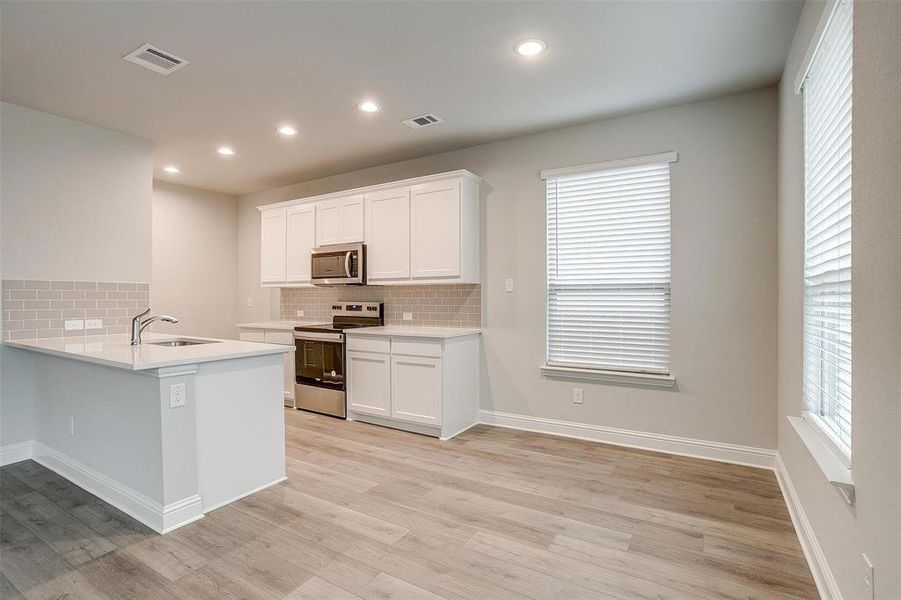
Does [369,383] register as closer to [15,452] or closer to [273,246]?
[273,246]

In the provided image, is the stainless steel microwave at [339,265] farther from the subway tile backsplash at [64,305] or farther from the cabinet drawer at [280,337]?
the subway tile backsplash at [64,305]

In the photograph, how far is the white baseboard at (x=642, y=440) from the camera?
321 centimetres

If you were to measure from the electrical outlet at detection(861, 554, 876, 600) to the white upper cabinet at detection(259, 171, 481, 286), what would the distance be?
10.3 ft

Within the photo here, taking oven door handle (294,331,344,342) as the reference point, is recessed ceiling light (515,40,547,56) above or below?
above

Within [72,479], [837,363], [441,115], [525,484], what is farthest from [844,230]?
[72,479]

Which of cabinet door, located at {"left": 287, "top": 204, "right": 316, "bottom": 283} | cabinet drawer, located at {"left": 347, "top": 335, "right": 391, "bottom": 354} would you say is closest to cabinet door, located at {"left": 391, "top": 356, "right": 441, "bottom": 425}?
cabinet drawer, located at {"left": 347, "top": 335, "right": 391, "bottom": 354}

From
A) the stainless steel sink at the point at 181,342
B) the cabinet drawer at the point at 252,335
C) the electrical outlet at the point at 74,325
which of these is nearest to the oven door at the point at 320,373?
the cabinet drawer at the point at 252,335

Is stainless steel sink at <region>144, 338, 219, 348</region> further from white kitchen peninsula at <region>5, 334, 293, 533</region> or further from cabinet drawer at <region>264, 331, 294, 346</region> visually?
cabinet drawer at <region>264, 331, 294, 346</region>

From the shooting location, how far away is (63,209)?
3678mm

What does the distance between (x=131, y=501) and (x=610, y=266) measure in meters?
3.59

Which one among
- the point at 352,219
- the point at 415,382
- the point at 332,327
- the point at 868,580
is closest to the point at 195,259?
the point at 332,327

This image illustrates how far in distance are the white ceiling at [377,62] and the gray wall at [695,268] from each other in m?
0.21

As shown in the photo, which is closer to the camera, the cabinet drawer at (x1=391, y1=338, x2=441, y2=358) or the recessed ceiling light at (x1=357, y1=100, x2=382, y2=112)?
the recessed ceiling light at (x1=357, y1=100, x2=382, y2=112)

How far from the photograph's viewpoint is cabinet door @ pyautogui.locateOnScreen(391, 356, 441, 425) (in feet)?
12.8
